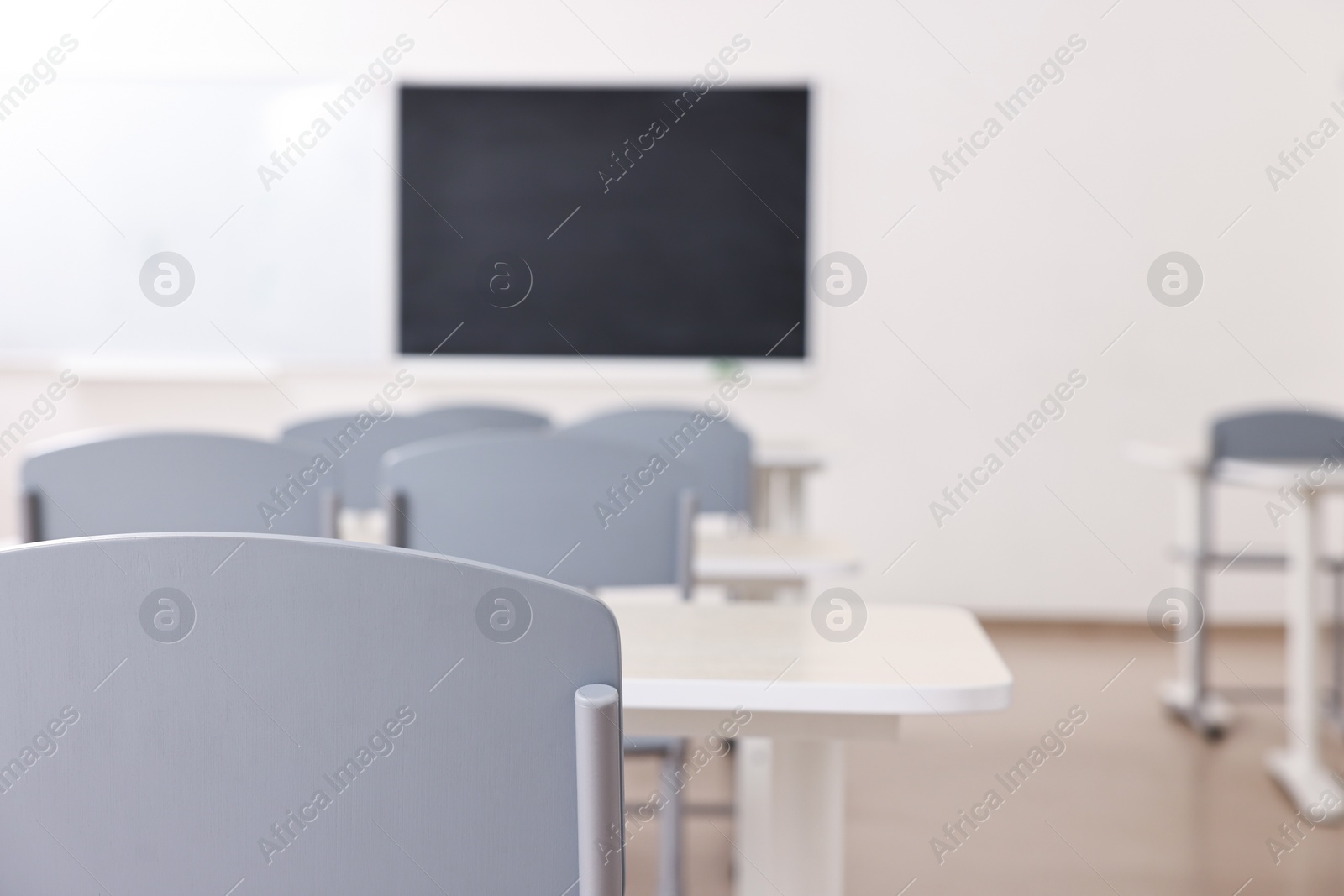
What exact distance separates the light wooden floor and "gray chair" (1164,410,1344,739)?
3.5 inches

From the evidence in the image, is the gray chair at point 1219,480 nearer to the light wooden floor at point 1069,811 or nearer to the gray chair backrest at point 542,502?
the light wooden floor at point 1069,811

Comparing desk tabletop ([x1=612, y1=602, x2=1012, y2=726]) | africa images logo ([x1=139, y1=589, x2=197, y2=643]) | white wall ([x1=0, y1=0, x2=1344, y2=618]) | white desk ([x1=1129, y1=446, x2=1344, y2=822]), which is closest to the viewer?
africa images logo ([x1=139, y1=589, x2=197, y2=643])

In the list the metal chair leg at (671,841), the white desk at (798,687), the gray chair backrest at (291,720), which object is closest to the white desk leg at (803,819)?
the white desk at (798,687)

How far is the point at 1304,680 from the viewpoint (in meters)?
2.86

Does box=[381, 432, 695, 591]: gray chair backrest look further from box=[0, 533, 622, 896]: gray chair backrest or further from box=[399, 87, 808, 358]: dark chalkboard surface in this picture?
box=[399, 87, 808, 358]: dark chalkboard surface

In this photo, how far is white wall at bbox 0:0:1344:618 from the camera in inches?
179

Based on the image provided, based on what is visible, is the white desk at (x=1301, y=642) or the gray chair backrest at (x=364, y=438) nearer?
the gray chair backrest at (x=364, y=438)

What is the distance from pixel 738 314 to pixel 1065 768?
2.32m

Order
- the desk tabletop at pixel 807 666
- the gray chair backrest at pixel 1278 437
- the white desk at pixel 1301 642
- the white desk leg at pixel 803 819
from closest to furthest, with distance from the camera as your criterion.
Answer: the desk tabletop at pixel 807 666
the white desk leg at pixel 803 819
the white desk at pixel 1301 642
the gray chair backrest at pixel 1278 437

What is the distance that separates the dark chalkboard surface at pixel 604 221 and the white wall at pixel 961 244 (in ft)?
0.39

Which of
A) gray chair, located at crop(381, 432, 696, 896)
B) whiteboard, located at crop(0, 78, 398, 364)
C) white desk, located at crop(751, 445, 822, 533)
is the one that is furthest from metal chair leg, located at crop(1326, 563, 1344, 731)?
whiteboard, located at crop(0, 78, 398, 364)

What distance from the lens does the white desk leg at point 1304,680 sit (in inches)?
110

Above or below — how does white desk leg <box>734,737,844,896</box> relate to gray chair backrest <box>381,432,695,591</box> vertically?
below

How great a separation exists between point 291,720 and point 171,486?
3.43 ft
